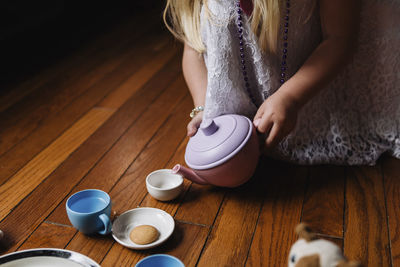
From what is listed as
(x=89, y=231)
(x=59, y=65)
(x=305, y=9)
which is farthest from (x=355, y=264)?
(x=59, y=65)

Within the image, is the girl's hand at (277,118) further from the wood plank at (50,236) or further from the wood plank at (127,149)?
the wood plank at (50,236)

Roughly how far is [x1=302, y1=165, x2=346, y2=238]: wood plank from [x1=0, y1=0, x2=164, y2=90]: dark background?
1.16 m

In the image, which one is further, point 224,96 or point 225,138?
point 224,96

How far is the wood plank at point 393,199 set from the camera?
2.62 feet

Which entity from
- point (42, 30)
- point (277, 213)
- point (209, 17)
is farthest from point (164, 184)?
point (42, 30)

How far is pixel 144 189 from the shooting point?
39.0 inches

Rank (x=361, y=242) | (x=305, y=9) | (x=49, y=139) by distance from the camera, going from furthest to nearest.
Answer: (x=49, y=139), (x=305, y=9), (x=361, y=242)

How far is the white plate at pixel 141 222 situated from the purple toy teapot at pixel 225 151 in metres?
0.11

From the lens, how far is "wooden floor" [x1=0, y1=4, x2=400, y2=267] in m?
0.82

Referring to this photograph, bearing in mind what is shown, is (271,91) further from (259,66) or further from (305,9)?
(305,9)

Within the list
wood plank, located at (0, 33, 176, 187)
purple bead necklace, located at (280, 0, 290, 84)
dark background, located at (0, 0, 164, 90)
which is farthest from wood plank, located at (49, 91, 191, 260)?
dark background, located at (0, 0, 164, 90)

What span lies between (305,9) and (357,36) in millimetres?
144

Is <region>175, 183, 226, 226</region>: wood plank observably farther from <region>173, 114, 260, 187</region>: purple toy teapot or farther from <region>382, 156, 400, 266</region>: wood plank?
<region>382, 156, 400, 266</region>: wood plank

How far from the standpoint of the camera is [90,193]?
0.88m
